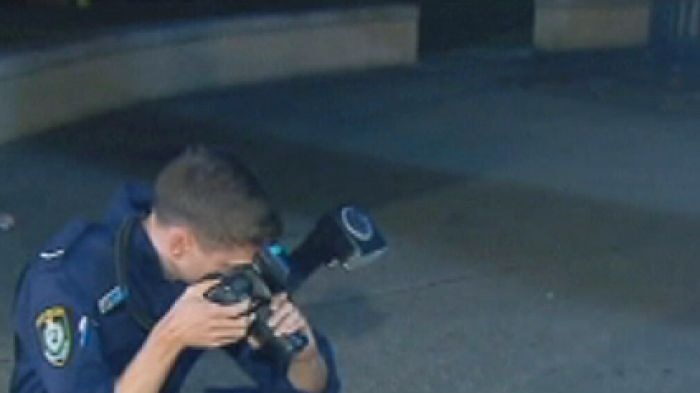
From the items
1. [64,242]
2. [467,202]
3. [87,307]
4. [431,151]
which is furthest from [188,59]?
[87,307]

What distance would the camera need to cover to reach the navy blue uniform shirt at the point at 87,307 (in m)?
2.98

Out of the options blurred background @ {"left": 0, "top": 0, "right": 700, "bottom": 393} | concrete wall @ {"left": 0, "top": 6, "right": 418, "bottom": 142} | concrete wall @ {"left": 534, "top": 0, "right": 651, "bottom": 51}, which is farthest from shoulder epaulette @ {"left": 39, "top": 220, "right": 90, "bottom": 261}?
concrete wall @ {"left": 534, "top": 0, "right": 651, "bottom": 51}

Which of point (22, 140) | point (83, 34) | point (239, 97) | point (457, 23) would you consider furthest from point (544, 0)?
point (22, 140)

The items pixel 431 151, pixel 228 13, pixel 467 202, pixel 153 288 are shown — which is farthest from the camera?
pixel 228 13

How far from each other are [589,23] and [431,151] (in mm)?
4440

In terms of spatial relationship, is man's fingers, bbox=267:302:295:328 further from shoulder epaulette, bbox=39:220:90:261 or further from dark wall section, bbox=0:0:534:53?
dark wall section, bbox=0:0:534:53

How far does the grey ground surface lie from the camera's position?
5305 millimetres

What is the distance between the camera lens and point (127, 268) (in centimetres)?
303

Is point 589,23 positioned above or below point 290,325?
below

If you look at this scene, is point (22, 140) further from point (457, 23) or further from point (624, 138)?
point (457, 23)

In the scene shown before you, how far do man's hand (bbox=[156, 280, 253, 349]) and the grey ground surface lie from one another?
202 centimetres

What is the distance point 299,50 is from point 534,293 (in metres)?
5.40

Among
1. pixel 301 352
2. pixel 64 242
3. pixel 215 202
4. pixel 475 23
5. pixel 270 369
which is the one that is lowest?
pixel 475 23

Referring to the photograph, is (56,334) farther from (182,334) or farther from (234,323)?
(234,323)
